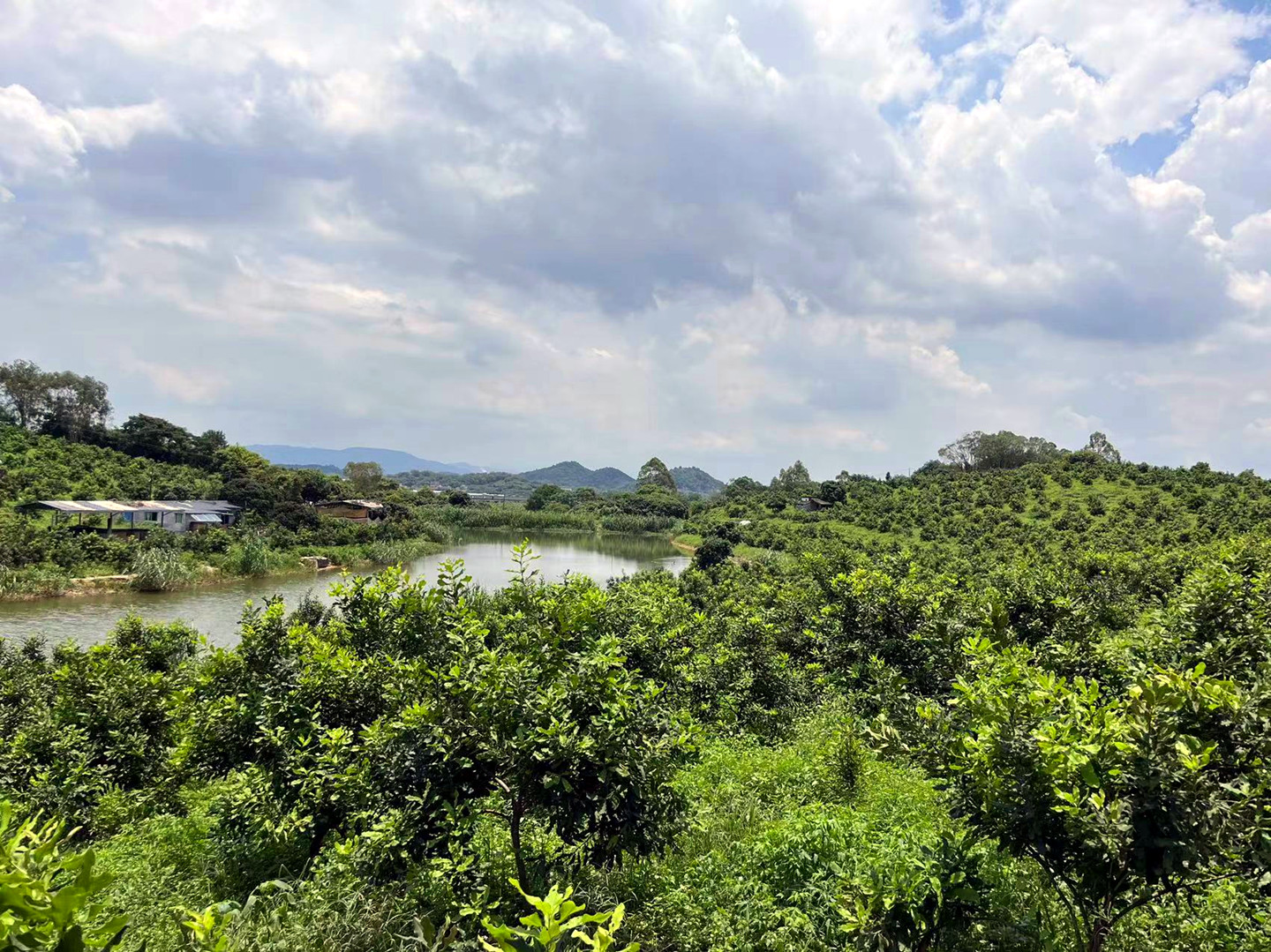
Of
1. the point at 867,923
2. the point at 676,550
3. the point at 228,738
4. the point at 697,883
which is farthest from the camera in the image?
the point at 676,550

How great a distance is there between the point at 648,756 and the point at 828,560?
1074 cm

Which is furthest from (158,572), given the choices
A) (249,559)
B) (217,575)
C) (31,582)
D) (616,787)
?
(616,787)

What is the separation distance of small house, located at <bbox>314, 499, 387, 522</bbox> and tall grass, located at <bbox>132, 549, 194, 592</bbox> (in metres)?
26.9

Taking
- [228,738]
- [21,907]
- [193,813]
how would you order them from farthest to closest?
[193,813] → [228,738] → [21,907]

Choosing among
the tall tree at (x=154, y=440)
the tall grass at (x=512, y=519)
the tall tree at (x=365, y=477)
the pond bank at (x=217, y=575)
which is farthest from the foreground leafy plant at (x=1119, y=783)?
the tall grass at (x=512, y=519)

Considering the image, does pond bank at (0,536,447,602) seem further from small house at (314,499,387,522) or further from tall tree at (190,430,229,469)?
tall tree at (190,430,229,469)

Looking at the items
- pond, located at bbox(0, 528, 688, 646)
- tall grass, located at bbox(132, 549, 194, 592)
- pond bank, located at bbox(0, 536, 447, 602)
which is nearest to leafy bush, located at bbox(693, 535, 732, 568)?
pond, located at bbox(0, 528, 688, 646)

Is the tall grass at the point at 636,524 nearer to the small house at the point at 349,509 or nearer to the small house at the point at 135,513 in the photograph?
the small house at the point at 349,509

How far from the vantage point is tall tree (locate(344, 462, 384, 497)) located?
9003cm

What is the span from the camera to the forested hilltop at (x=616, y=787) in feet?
12.2

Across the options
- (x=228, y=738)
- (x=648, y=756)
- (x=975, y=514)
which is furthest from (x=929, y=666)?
(x=975, y=514)

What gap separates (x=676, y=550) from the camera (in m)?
80.3

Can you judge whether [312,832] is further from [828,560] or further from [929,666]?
[828,560]

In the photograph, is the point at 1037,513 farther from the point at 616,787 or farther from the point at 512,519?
the point at 512,519
